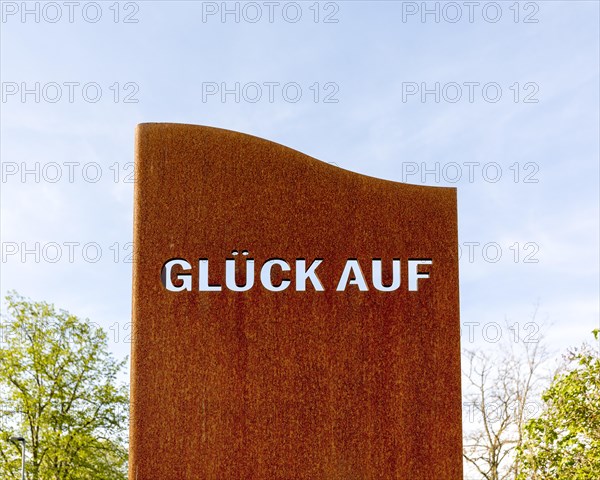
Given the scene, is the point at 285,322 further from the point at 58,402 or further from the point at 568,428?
the point at 58,402

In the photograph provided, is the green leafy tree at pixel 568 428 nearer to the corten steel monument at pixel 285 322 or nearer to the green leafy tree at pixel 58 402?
the corten steel monument at pixel 285 322

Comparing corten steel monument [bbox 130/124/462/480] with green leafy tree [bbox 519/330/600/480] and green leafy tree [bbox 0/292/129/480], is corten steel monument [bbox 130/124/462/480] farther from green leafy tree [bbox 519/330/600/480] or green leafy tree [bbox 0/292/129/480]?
green leafy tree [bbox 0/292/129/480]

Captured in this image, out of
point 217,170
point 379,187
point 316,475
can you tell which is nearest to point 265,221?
point 217,170

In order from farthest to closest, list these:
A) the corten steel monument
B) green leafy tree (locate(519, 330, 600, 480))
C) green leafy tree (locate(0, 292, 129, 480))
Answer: green leafy tree (locate(0, 292, 129, 480)), green leafy tree (locate(519, 330, 600, 480)), the corten steel monument

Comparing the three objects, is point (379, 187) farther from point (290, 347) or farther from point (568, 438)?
point (568, 438)

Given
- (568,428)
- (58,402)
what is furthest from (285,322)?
(58,402)

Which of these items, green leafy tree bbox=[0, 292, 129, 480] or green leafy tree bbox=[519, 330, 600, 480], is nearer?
green leafy tree bbox=[519, 330, 600, 480]

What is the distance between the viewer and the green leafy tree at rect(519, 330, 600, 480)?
9781mm

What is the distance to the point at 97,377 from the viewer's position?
17.2 metres

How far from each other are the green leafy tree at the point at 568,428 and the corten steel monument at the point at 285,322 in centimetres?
404

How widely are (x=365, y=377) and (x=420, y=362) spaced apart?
52 cm

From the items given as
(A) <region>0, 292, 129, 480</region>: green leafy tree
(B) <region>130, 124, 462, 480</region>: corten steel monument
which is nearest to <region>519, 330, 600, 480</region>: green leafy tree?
(B) <region>130, 124, 462, 480</region>: corten steel monument

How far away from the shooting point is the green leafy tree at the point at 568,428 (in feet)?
32.1

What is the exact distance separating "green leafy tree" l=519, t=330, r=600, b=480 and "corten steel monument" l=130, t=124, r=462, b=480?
4044 millimetres
